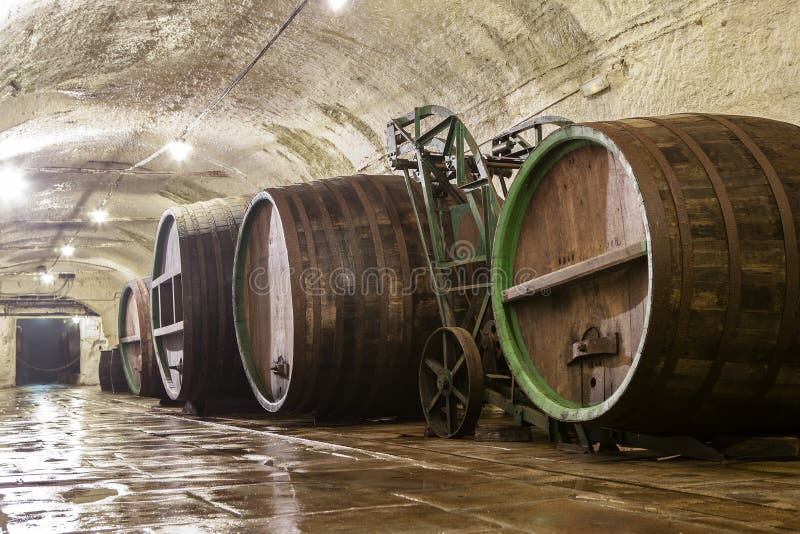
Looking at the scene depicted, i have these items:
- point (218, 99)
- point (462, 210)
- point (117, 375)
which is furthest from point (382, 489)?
point (117, 375)

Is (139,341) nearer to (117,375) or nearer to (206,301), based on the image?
(117,375)

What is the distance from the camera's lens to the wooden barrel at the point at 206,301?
6398mm

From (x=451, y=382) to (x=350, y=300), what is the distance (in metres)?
0.95

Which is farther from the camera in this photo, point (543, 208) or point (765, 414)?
point (543, 208)

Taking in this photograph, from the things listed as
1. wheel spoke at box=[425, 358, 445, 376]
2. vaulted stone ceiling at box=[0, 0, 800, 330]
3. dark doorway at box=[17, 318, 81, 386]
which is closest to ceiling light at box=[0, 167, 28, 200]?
vaulted stone ceiling at box=[0, 0, 800, 330]

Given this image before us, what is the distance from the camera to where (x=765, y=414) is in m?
2.88

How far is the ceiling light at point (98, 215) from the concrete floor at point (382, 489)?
38.6ft

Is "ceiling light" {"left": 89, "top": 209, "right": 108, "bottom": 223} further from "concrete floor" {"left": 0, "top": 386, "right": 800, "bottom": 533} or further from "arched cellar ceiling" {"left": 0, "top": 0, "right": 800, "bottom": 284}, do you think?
"concrete floor" {"left": 0, "top": 386, "right": 800, "bottom": 533}

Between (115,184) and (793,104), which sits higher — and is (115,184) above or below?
above

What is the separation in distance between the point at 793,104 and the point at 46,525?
3.88 meters

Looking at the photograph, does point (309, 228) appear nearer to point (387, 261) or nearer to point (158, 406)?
point (387, 261)

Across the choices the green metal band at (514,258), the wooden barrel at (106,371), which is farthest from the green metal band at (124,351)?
the green metal band at (514,258)

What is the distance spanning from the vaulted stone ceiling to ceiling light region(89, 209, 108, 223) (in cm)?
237

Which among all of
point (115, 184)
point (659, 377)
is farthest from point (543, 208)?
point (115, 184)
